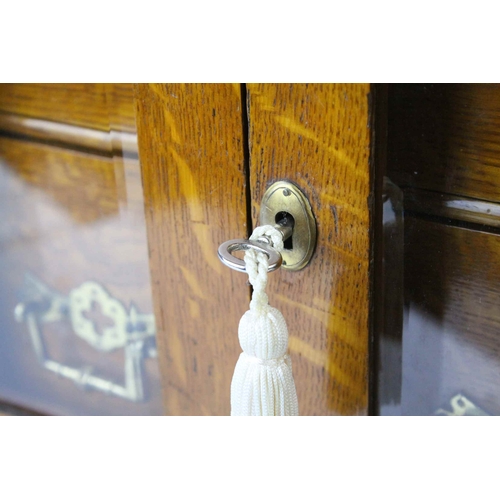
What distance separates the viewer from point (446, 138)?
0.43 m

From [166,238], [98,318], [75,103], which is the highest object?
[75,103]

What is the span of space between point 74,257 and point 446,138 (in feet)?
1.28

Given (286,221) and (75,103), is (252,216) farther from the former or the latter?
(75,103)

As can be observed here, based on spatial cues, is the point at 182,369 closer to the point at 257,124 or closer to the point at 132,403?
the point at 132,403

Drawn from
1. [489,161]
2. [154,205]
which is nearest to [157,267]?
[154,205]

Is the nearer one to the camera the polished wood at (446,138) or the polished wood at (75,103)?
the polished wood at (446,138)

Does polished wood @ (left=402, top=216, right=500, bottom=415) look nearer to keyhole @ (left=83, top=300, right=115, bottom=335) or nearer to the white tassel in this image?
the white tassel

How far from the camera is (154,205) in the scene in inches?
21.2

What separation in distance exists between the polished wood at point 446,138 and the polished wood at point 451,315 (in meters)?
0.03

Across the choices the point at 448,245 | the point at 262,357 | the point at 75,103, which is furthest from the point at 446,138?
the point at 75,103

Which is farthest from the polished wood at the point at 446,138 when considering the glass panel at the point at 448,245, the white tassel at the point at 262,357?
the white tassel at the point at 262,357

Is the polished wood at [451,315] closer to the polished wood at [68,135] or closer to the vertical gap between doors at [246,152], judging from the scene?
the vertical gap between doors at [246,152]

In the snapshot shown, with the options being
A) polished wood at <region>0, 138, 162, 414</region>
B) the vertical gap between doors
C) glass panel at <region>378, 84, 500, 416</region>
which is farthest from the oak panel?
glass panel at <region>378, 84, 500, 416</region>

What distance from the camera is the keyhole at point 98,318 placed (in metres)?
0.66
